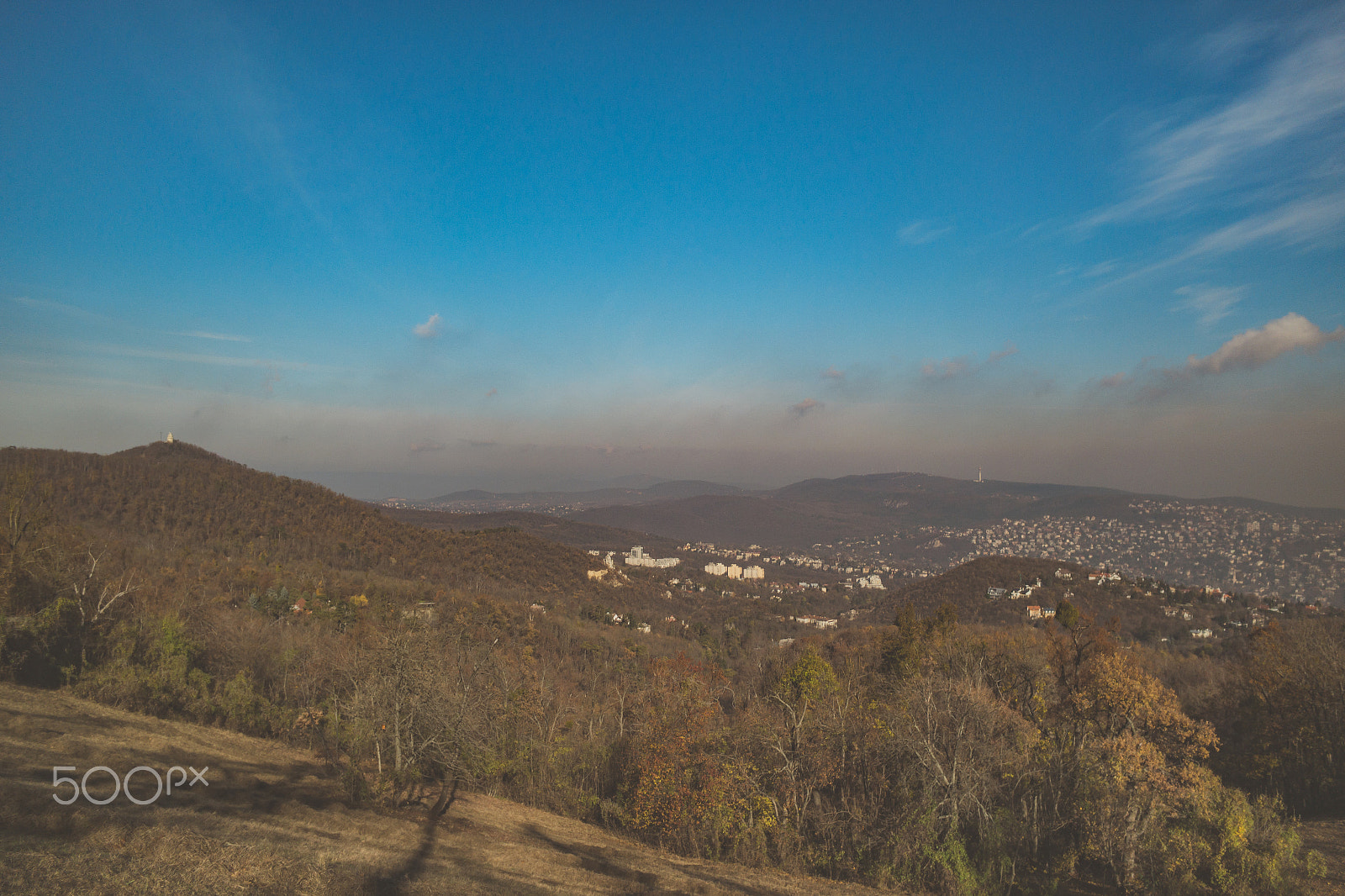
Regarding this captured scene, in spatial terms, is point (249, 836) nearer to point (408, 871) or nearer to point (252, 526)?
point (408, 871)

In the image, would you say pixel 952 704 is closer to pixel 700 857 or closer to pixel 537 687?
pixel 700 857

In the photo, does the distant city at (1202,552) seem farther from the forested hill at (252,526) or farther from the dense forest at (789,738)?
the dense forest at (789,738)

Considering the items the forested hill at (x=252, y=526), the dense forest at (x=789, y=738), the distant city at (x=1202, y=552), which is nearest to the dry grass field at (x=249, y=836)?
the dense forest at (x=789, y=738)

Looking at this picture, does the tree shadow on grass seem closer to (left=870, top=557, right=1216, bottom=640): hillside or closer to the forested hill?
the forested hill

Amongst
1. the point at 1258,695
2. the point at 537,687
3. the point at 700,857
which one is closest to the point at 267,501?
the point at 537,687

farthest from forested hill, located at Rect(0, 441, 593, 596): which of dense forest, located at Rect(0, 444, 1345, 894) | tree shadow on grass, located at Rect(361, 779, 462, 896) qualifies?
tree shadow on grass, located at Rect(361, 779, 462, 896)

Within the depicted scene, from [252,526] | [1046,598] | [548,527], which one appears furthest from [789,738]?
[548,527]
